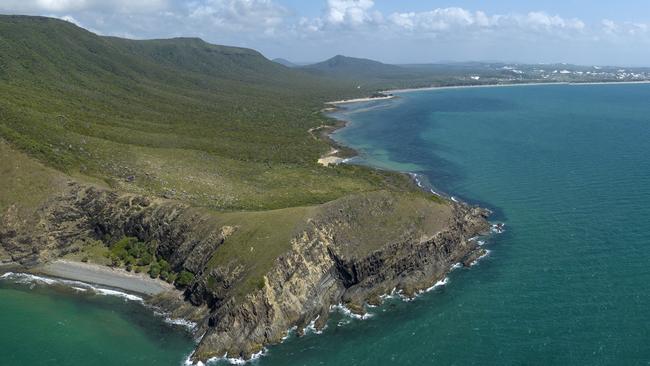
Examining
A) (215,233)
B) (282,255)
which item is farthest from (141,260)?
(282,255)

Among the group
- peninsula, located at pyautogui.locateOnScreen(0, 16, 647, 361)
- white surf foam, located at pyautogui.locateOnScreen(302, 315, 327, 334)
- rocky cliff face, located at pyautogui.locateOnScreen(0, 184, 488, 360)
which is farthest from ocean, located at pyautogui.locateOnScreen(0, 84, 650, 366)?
peninsula, located at pyautogui.locateOnScreen(0, 16, 647, 361)

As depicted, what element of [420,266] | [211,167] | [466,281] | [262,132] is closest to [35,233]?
[211,167]

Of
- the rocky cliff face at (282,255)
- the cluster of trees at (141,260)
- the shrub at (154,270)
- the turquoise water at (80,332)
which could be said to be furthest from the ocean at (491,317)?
the cluster of trees at (141,260)

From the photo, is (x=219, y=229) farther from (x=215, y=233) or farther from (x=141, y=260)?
(x=141, y=260)

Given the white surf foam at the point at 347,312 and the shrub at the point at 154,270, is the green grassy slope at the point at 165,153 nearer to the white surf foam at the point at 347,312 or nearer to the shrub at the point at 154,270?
the shrub at the point at 154,270

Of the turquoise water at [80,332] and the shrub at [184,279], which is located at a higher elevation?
the shrub at [184,279]

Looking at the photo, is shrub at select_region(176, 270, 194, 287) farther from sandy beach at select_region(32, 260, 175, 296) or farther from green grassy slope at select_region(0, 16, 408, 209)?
green grassy slope at select_region(0, 16, 408, 209)
